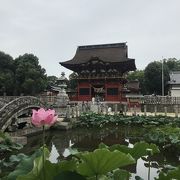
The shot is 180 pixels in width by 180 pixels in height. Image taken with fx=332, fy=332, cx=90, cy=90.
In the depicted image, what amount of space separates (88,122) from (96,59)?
53.4ft

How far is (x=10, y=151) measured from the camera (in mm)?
9945

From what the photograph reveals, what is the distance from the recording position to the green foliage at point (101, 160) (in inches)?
88.7

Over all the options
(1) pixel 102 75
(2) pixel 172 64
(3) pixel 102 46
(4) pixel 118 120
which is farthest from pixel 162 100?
(2) pixel 172 64

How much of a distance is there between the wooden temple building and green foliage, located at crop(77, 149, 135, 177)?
3174 cm

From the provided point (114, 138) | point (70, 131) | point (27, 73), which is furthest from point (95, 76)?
point (114, 138)

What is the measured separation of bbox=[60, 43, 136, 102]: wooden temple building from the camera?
115 feet

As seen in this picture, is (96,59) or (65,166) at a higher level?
(96,59)

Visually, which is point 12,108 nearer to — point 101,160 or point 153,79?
point 101,160

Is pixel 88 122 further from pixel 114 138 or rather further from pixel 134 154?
pixel 134 154

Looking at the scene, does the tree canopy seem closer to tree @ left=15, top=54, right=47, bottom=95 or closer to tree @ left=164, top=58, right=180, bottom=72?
tree @ left=15, top=54, right=47, bottom=95

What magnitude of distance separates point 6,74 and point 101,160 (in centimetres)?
4007

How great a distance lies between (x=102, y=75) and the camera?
35500 mm

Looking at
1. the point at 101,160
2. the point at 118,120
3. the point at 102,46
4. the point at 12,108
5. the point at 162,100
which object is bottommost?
the point at 118,120

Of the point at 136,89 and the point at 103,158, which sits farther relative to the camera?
the point at 136,89
